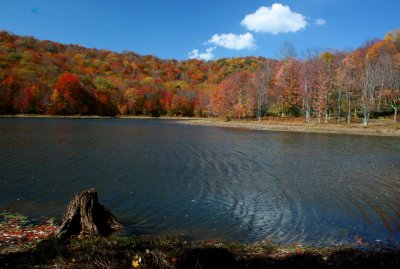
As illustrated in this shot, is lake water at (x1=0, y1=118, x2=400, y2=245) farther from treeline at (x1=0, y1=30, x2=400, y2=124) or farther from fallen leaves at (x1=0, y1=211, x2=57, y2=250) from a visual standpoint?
treeline at (x1=0, y1=30, x2=400, y2=124)

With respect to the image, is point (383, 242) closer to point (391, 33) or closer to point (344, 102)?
point (344, 102)

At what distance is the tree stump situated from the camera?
31.1ft

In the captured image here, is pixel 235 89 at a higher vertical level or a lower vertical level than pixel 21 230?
higher

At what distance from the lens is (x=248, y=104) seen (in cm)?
9088

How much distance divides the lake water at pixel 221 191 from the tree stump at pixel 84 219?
1.11 metres

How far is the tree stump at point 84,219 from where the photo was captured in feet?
31.1

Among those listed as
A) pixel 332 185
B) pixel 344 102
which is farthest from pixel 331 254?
pixel 344 102

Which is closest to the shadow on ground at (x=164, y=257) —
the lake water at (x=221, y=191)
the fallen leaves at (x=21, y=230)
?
the fallen leaves at (x=21, y=230)

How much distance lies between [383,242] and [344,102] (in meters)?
77.4

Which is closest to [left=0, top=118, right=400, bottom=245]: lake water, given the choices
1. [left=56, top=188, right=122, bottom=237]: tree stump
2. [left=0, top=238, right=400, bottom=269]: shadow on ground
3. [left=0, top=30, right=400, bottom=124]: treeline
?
[left=56, top=188, right=122, bottom=237]: tree stump

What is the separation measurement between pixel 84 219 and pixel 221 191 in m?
8.13

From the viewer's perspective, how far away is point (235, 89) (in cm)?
9781

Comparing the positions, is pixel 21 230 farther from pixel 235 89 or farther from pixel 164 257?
pixel 235 89

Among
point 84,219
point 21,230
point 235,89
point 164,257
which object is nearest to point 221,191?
point 84,219
